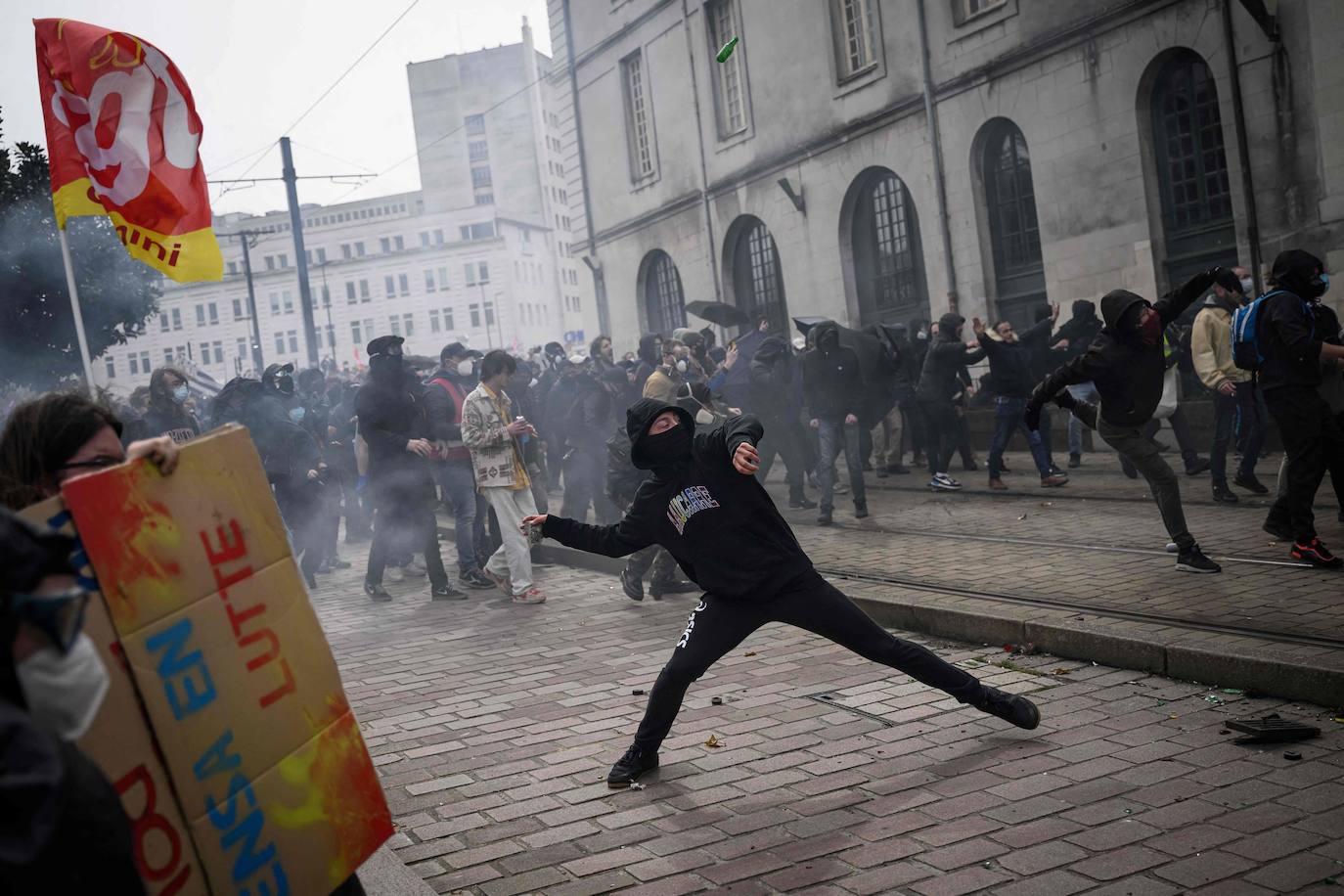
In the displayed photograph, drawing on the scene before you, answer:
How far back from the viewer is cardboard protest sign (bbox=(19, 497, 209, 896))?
7.88 ft

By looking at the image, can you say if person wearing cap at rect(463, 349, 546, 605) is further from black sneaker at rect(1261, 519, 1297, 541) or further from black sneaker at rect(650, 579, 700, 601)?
black sneaker at rect(1261, 519, 1297, 541)

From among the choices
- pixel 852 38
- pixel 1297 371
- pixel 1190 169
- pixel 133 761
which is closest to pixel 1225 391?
pixel 1297 371

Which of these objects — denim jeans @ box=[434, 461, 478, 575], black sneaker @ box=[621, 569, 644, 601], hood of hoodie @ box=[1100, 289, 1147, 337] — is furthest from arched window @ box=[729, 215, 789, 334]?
hood of hoodie @ box=[1100, 289, 1147, 337]

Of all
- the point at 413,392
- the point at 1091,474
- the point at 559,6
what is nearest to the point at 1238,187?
the point at 1091,474

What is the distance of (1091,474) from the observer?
508 inches

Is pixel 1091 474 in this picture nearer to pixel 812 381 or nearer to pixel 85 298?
pixel 812 381

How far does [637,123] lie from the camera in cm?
2991

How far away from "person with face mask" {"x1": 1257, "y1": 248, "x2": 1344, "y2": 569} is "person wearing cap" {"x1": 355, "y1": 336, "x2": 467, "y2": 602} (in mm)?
6350

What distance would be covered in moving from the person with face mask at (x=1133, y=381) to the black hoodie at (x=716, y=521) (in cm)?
313

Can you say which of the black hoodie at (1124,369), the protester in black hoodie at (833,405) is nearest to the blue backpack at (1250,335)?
the black hoodie at (1124,369)

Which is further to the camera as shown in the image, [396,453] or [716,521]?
[396,453]

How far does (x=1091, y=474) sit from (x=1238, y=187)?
4.78 metres

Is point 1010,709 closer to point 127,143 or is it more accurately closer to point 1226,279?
point 1226,279

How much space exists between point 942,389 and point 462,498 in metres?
5.67
